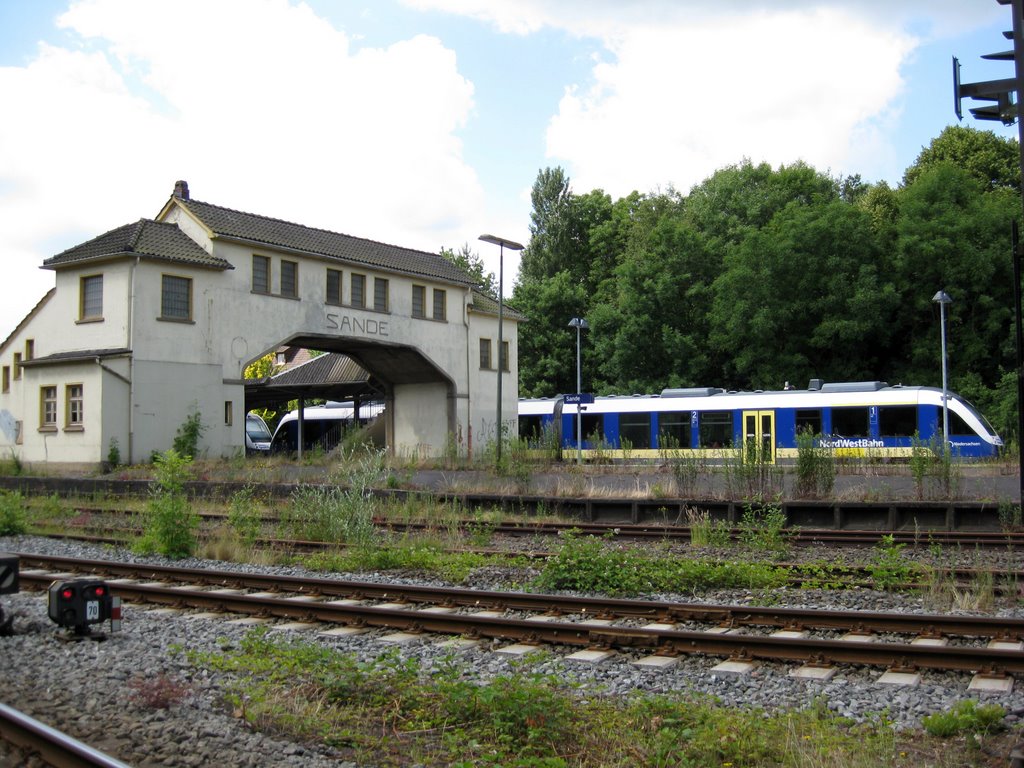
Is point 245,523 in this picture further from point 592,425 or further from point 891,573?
point 592,425

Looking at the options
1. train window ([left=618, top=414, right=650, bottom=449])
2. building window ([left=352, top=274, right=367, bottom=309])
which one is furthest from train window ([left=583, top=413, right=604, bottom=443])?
building window ([left=352, top=274, right=367, bottom=309])

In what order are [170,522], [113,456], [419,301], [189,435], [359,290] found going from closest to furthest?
[170,522] < [113,456] < [189,435] < [359,290] < [419,301]

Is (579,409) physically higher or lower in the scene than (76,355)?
lower

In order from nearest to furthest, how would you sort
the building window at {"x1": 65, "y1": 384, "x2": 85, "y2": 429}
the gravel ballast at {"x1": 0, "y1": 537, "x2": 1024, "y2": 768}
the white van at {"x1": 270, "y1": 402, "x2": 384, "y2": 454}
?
the gravel ballast at {"x1": 0, "y1": 537, "x2": 1024, "y2": 768} < the building window at {"x1": 65, "y1": 384, "x2": 85, "y2": 429} < the white van at {"x1": 270, "y1": 402, "x2": 384, "y2": 454}

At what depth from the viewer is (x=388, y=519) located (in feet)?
57.8

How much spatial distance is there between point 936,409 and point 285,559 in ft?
71.9

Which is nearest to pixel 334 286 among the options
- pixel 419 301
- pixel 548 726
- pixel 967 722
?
pixel 419 301

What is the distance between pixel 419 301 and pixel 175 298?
35.0 ft

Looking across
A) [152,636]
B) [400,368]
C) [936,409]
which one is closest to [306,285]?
[400,368]

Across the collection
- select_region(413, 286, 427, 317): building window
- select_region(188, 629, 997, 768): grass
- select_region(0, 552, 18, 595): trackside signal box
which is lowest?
select_region(188, 629, 997, 768): grass

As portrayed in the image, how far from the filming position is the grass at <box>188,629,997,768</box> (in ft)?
17.0

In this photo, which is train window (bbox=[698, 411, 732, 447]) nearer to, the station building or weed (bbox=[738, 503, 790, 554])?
the station building

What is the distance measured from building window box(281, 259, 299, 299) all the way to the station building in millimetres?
36

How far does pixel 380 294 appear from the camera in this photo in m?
36.7
